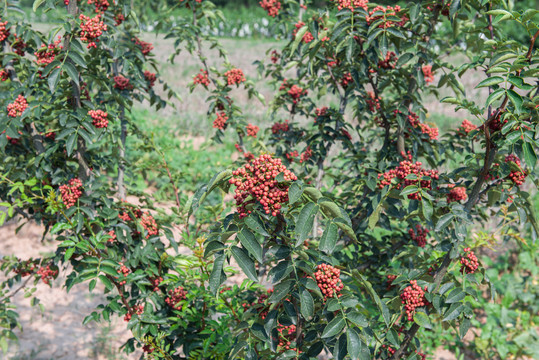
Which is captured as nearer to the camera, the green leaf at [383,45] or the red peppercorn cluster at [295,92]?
the green leaf at [383,45]

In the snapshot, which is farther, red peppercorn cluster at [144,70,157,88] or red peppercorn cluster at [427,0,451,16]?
red peppercorn cluster at [144,70,157,88]

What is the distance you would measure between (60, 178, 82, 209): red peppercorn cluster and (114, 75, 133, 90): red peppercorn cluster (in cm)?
77

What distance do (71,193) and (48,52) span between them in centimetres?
66

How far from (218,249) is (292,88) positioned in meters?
1.84

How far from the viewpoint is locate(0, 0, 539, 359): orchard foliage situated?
130cm

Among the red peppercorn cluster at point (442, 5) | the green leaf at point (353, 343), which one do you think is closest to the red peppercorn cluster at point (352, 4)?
the red peppercorn cluster at point (442, 5)

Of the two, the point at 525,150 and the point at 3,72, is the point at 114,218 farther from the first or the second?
the point at 525,150

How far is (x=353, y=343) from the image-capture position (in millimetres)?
1246

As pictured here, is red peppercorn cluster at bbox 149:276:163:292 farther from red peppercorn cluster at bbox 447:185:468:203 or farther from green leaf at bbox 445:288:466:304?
red peppercorn cluster at bbox 447:185:468:203

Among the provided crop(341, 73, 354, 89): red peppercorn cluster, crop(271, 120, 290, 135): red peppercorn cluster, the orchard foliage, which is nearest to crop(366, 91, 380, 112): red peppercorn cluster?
the orchard foliage

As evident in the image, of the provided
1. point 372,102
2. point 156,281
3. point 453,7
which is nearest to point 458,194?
point 372,102

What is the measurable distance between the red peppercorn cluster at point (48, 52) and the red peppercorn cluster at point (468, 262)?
6.53 feet

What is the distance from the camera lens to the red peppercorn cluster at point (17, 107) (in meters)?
1.92

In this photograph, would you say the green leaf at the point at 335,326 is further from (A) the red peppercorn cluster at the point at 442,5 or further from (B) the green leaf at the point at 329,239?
(A) the red peppercorn cluster at the point at 442,5
